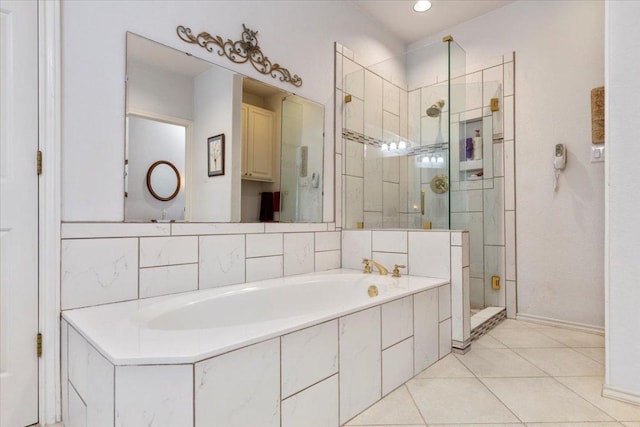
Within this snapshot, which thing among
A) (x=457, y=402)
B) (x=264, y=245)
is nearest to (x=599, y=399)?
(x=457, y=402)

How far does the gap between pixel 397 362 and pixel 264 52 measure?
2.00 m

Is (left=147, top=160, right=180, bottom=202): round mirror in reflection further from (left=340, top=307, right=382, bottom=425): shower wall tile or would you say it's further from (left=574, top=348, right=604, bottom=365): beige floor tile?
(left=574, top=348, right=604, bottom=365): beige floor tile

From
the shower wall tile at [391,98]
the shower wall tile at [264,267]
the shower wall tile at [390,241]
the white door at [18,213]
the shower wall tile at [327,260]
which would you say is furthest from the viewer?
the shower wall tile at [391,98]

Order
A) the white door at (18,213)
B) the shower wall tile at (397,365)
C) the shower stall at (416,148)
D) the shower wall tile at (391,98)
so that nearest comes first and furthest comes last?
the white door at (18,213), the shower wall tile at (397,365), the shower stall at (416,148), the shower wall tile at (391,98)

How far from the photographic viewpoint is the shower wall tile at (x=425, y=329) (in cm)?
190

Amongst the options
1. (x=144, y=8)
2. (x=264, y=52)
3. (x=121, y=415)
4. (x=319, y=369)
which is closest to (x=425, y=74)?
(x=264, y=52)

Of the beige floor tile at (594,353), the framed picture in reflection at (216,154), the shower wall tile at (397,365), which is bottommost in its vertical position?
the beige floor tile at (594,353)

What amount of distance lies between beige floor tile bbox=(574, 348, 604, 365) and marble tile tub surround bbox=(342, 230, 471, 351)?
679 mm

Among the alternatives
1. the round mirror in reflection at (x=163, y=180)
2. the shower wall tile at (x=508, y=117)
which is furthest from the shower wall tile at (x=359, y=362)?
the shower wall tile at (x=508, y=117)

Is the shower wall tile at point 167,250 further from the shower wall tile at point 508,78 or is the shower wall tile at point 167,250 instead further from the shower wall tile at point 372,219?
the shower wall tile at point 508,78

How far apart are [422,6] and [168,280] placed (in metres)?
2.87

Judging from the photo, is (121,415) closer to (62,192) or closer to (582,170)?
(62,192)

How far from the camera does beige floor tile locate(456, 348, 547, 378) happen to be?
1.90m

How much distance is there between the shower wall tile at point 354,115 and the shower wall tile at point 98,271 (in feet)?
6.14
